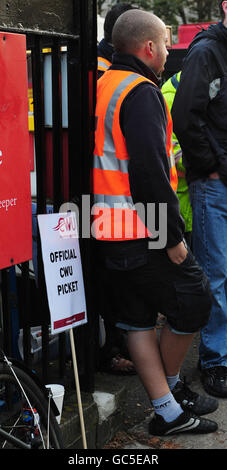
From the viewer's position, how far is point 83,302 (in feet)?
10.2

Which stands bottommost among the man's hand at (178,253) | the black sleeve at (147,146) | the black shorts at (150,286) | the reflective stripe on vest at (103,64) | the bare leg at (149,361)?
the bare leg at (149,361)

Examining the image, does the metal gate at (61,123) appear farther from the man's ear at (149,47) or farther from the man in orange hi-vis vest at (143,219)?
the man's ear at (149,47)

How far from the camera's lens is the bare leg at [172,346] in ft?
11.0

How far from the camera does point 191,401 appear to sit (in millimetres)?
3588

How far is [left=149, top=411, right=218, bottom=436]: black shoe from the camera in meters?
3.35

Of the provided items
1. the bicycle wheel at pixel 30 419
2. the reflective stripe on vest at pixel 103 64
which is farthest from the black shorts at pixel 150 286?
the reflective stripe on vest at pixel 103 64

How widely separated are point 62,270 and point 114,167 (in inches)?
21.8

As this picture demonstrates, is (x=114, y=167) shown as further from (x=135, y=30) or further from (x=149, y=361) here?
(x=149, y=361)

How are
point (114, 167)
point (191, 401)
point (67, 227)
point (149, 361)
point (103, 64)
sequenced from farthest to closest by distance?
1. point (103, 64)
2. point (191, 401)
3. point (149, 361)
4. point (114, 167)
5. point (67, 227)

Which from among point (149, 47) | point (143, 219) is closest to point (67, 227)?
point (143, 219)

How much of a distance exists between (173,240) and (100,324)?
1.09m

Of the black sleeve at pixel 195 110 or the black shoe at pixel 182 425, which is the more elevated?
the black sleeve at pixel 195 110

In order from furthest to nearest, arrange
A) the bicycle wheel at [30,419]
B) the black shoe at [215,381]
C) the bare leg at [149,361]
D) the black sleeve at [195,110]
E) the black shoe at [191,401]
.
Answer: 1. the black shoe at [215,381]
2. the black sleeve at [195,110]
3. the black shoe at [191,401]
4. the bare leg at [149,361]
5. the bicycle wheel at [30,419]

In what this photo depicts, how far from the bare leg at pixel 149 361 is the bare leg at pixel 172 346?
0.07 metres
